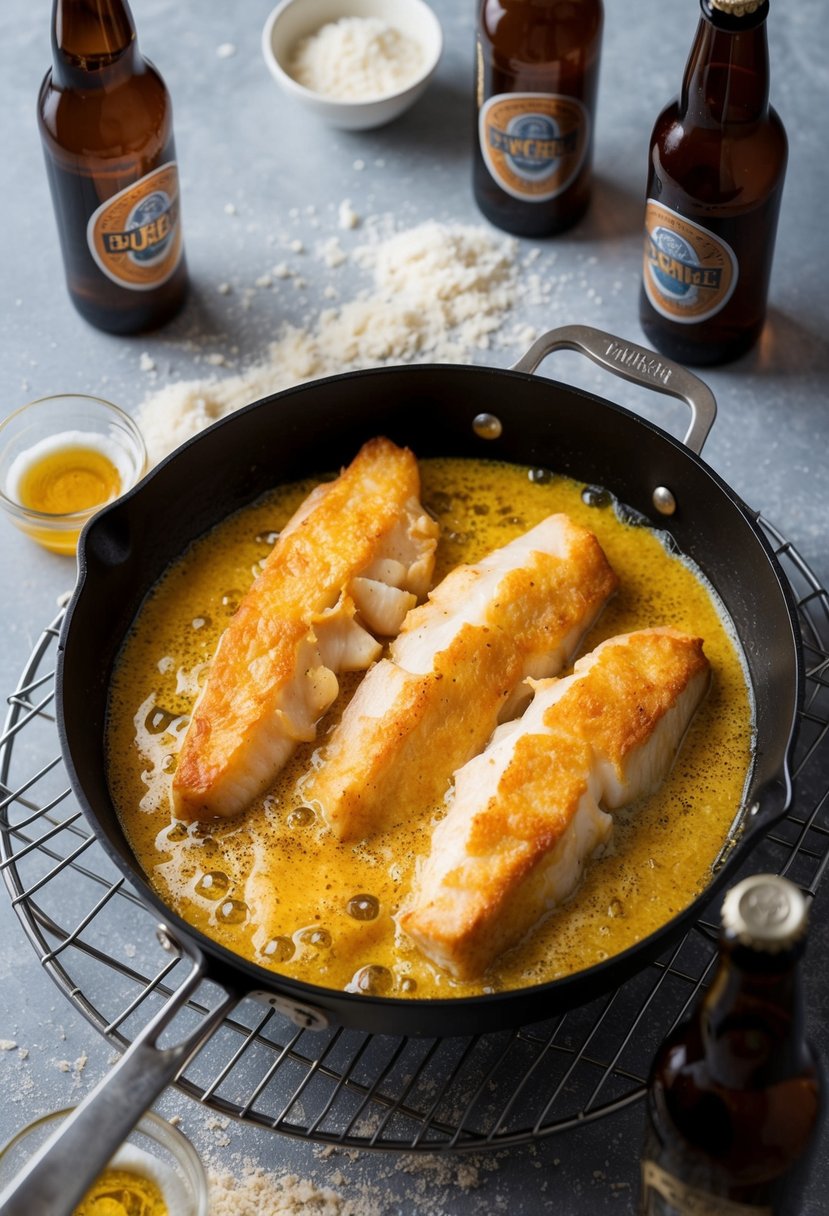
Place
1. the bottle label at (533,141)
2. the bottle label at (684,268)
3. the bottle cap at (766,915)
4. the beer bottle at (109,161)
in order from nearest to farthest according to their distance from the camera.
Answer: the bottle cap at (766,915) → the beer bottle at (109,161) → the bottle label at (684,268) → the bottle label at (533,141)

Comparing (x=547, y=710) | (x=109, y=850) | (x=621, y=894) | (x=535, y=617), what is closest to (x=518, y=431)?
(x=535, y=617)

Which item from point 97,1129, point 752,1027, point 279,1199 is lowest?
point 279,1199

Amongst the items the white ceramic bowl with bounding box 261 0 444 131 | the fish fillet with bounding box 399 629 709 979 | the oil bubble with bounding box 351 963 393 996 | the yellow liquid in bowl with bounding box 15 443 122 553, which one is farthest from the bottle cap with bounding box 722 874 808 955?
the white ceramic bowl with bounding box 261 0 444 131

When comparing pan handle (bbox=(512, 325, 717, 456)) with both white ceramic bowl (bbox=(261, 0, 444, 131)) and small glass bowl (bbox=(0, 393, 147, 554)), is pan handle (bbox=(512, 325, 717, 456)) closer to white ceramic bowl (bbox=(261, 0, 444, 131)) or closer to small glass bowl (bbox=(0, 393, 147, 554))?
small glass bowl (bbox=(0, 393, 147, 554))

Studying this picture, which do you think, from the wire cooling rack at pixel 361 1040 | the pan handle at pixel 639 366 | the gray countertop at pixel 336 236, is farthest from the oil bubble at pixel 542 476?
the wire cooling rack at pixel 361 1040

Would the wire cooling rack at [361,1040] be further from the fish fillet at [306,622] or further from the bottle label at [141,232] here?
the bottle label at [141,232]

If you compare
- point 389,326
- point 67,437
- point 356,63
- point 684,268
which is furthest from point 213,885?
point 356,63

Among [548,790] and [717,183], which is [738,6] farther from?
[548,790]
